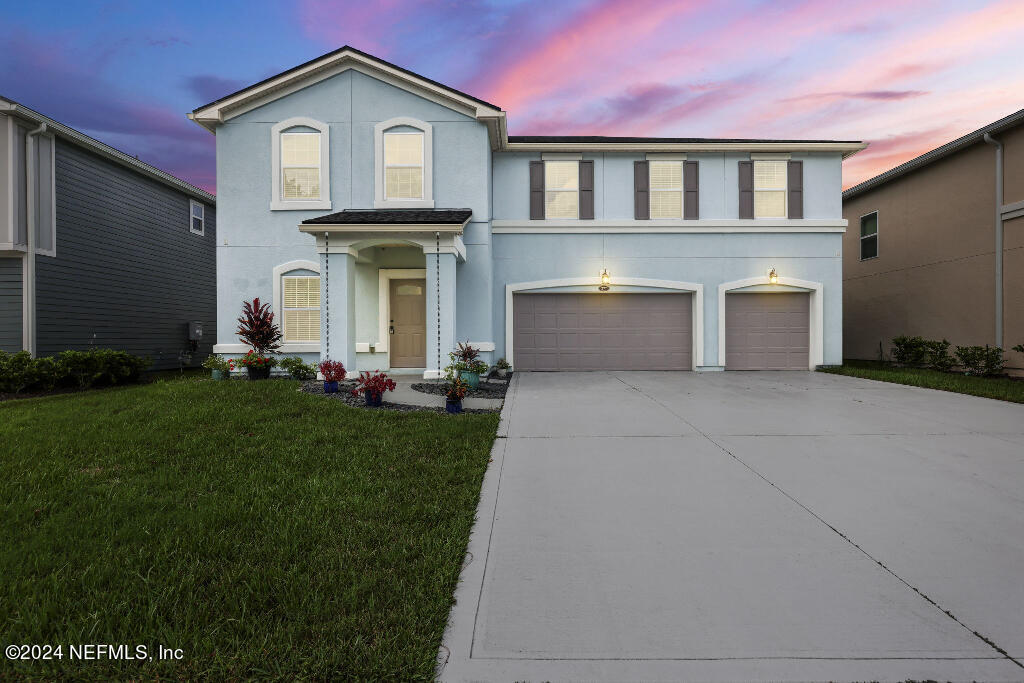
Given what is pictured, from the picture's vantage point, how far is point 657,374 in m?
12.2

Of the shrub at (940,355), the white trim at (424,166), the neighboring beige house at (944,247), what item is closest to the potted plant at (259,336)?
the white trim at (424,166)

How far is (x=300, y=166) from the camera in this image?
11.5 m

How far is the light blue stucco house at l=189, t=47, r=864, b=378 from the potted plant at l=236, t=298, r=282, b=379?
49cm

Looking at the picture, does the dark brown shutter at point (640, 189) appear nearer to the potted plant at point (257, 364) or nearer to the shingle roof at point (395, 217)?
the shingle roof at point (395, 217)

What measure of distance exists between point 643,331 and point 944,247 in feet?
30.0

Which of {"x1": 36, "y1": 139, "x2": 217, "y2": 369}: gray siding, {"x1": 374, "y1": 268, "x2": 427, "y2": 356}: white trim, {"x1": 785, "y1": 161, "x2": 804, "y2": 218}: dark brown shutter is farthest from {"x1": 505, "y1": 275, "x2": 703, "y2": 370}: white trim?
{"x1": 36, "y1": 139, "x2": 217, "y2": 369}: gray siding

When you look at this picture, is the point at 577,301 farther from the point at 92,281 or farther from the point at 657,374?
the point at 92,281

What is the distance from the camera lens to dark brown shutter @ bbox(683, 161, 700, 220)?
1291cm

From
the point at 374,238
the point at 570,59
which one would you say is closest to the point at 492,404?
the point at 374,238

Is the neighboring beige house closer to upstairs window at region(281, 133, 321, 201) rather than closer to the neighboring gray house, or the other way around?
upstairs window at region(281, 133, 321, 201)

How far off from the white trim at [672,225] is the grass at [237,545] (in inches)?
321

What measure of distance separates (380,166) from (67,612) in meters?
10.8

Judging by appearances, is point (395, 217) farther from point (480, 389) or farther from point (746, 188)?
point (746, 188)

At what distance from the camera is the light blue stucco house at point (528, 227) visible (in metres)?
11.4
